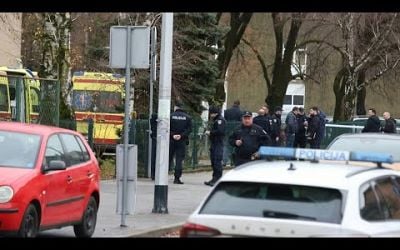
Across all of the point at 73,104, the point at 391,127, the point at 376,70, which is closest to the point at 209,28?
the point at 73,104

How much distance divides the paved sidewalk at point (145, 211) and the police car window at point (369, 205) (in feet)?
16.5

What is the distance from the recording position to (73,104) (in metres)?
29.1

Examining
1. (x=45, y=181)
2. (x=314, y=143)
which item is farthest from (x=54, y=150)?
(x=314, y=143)

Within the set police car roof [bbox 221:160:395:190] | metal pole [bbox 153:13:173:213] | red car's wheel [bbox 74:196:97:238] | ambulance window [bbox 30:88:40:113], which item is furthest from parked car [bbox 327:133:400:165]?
ambulance window [bbox 30:88:40:113]

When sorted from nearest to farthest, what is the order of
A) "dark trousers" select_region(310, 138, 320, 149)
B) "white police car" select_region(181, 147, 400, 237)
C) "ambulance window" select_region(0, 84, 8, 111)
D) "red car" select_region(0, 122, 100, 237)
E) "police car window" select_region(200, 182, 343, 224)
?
1. "white police car" select_region(181, 147, 400, 237)
2. "police car window" select_region(200, 182, 343, 224)
3. "red car" select_region(0, 122, 100, 237)
4. "ambulance window" select_region(0, 84, 8, 111)
5. "dark trousers" select_region(310, 138, 320, 149)

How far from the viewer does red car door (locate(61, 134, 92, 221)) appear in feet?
37.8

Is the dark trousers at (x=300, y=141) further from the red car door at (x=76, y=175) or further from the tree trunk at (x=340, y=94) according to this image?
the tree trunk at (x=340, y=94)

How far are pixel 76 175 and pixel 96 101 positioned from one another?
17455mm

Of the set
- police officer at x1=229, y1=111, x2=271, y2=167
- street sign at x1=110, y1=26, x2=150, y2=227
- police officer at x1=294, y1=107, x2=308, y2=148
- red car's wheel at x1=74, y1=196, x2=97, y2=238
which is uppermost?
street sign at x1=110, y1=26, x2=150, y2=227

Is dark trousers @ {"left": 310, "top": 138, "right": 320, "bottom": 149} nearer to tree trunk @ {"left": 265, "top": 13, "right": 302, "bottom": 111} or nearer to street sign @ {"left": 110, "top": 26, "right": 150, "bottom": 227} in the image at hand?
street sign @ {"left": 110, "top": 26, "right": 150, "bottom": 227}

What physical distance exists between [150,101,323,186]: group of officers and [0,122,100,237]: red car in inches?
163

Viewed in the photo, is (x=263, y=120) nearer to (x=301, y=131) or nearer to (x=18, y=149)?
(x=301, y=131)

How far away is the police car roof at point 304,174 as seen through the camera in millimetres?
7285
